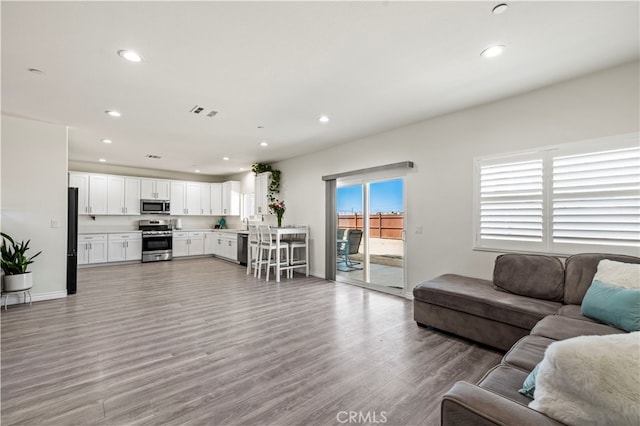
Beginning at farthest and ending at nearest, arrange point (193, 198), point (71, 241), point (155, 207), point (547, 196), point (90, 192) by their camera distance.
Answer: point (193, 198)
point (155, 207)
point (90, 192)
point (71, 241)
point (547, 196)

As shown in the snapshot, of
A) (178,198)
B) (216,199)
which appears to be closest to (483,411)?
(178,198)

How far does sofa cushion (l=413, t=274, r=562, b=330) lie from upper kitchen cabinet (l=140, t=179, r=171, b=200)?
7885mm

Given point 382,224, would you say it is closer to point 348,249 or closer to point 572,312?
point 348,249

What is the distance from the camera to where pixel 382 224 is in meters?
5.01

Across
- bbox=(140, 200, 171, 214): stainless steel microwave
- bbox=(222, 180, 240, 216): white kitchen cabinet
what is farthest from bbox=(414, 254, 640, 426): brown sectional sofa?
bbox=(140, 200, 171, 214): stainless steel microwave

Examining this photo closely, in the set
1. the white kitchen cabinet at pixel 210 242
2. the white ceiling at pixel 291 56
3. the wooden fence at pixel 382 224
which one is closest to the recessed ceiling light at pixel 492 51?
the white ceiling at pixel 291 56

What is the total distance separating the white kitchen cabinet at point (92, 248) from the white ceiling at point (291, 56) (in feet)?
12.8

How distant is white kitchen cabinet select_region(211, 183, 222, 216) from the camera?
9.26m

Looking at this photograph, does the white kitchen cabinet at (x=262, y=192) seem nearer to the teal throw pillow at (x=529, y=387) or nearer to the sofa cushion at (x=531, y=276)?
the sofa cushion at (x=531, y=276)

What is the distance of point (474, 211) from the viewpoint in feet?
11.9

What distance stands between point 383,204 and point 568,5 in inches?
132

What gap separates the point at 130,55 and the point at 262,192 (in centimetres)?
488

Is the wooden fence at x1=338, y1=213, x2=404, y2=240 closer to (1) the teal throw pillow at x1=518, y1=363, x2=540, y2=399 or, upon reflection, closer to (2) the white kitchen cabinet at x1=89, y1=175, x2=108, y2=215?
(1) the teal throw pillow at x1=518, y1=363, x2=540, y2=399

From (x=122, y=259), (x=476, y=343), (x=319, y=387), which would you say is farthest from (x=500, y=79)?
(x=122, y=259)
